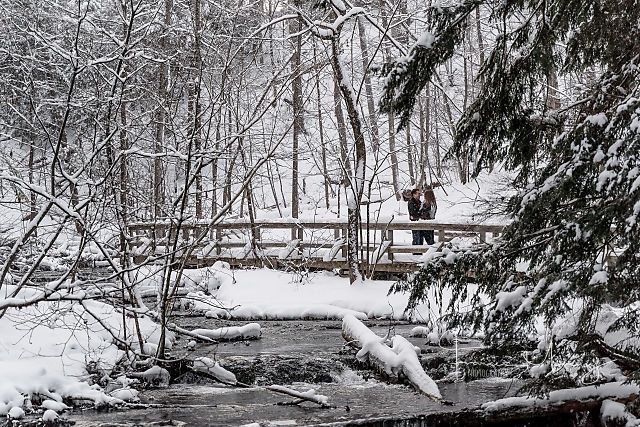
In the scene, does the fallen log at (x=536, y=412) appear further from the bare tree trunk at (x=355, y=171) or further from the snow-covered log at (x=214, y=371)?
the bare tree trunk at (x=355, y=171)

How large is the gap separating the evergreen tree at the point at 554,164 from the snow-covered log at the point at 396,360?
172cm

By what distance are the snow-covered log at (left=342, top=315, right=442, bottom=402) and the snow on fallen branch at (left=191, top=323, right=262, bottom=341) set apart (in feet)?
5.88

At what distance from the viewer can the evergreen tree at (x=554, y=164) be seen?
17.3ft

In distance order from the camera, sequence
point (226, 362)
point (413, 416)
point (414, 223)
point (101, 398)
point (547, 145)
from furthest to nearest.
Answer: point (414, 223) < point (226, 362) < point (101, 398) < point (413, 416) < point (547, 145)

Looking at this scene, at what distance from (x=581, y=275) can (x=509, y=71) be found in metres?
1.90

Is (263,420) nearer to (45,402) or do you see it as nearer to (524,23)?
(45,402)

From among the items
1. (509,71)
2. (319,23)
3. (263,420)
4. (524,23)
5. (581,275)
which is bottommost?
(263,420)

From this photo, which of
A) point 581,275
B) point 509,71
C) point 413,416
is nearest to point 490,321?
point 581,275

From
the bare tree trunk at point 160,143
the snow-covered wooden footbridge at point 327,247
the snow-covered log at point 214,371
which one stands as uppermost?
the bare tree trunk at point 160,143

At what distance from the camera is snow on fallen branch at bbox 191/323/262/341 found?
11.0 m

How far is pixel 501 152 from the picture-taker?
6590mm

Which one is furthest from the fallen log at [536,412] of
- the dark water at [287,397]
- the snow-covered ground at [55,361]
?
the snow-covered ground at [55,361]

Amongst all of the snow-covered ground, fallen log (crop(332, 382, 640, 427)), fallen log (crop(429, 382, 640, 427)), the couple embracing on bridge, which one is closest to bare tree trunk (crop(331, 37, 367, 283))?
the couple embracing on bridge

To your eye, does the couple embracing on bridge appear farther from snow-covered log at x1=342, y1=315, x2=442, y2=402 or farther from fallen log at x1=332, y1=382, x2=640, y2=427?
fallen log at x1=332, y1=382, x2=640, y2=427
